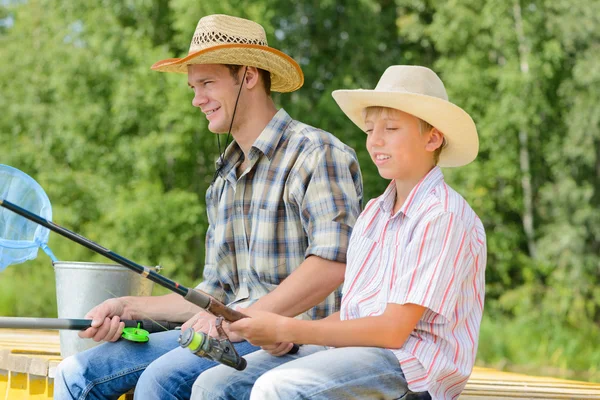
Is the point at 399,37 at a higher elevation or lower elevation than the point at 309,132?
higher

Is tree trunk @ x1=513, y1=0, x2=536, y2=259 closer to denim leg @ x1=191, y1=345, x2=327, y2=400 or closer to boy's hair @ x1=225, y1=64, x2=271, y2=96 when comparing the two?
boy's hair @ x1=225, y1=64, x2=271, y2=96

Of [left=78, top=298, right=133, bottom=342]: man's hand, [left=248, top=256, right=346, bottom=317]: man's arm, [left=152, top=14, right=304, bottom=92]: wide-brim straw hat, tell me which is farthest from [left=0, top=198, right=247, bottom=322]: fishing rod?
[left=152, top=14, right=304, bottom=92]: wide-brim straw hat

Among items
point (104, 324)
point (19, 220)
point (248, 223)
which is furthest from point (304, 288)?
point (19, 220)

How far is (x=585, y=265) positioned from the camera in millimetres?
15820

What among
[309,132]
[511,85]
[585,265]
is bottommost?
[585,265]

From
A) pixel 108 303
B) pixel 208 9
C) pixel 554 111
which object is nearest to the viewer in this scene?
pixel 108 303

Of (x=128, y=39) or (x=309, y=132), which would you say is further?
(x=128, y=39)

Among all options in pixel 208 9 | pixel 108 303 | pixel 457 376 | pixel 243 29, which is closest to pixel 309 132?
pixel 243 29

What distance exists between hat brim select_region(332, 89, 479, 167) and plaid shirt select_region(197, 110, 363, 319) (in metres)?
0.35

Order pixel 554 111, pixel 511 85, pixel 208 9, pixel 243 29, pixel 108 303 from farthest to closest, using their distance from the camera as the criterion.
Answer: pixel 554 111 < pixel 511 85 < pixel 208 9 < pixel 243 29 < pixel 108 303

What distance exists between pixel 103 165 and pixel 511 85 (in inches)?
258

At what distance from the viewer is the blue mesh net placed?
333cm

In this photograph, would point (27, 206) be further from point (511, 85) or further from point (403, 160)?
point (511, 85)

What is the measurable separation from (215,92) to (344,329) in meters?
1.20
